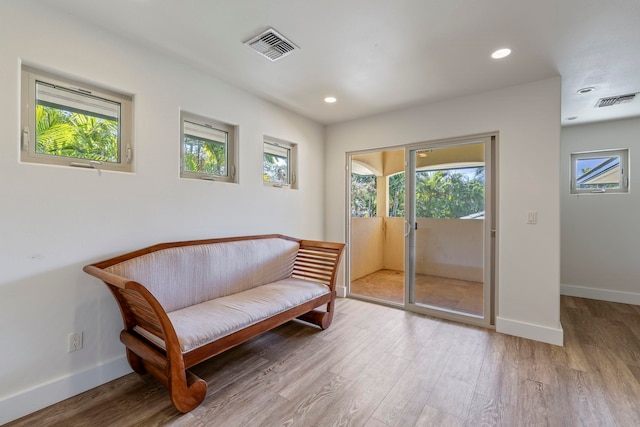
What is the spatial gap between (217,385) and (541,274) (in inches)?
118

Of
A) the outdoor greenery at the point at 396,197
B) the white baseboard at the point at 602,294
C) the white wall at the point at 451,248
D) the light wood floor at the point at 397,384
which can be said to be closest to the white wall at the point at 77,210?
the light wood floor at the point at 397,384

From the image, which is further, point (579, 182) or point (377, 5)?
point (579, 182)

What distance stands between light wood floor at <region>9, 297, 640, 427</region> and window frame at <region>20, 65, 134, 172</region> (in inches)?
61.4

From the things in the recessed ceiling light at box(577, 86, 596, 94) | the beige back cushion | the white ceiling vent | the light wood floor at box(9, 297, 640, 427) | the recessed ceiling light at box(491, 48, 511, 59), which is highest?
the white ceiling vent

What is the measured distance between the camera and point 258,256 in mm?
2787

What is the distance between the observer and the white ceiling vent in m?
1.97

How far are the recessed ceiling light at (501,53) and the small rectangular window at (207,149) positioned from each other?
8.10ft

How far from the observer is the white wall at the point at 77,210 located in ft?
5.20

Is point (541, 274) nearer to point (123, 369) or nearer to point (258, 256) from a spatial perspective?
point (258, 256)

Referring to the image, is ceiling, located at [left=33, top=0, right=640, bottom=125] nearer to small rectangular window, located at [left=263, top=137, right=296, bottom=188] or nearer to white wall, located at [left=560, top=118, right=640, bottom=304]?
small rectangular window, located at [left=263, top=137, right=296, bottom=188]

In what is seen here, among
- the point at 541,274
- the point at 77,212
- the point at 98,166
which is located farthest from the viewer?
the point at 541,274

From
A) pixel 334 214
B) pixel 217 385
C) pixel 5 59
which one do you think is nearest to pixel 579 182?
pixel 334 214

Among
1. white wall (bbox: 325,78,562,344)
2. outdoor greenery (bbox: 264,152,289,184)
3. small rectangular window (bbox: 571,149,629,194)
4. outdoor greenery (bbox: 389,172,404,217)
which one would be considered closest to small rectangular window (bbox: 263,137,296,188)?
outdoor greenery (bbox: 264,152,289,184)

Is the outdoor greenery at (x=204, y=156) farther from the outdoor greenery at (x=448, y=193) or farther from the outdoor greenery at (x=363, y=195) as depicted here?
the outdoor greenery at (x=448, y=193)
